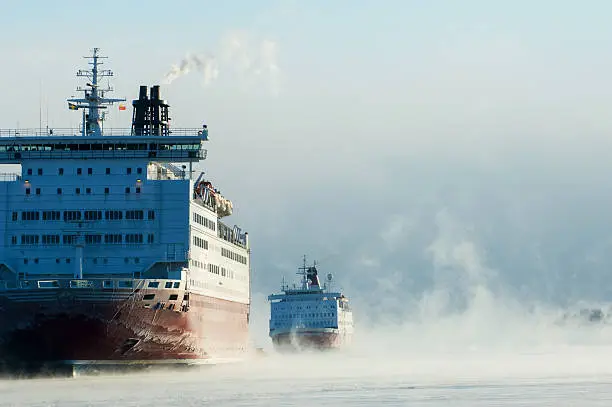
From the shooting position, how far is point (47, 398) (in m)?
60.1

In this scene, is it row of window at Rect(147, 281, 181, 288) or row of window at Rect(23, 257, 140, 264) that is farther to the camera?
row of window at Rect(23, 257, 140, 264)

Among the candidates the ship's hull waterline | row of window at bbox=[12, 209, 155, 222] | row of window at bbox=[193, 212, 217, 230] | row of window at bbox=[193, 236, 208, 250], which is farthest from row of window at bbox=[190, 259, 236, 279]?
the ship's hull waterline

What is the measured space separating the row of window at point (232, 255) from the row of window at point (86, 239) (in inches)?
643

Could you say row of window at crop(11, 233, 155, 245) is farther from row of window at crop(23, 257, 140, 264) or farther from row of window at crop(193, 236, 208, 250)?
row of window at crop(193, 236, 208, 250)

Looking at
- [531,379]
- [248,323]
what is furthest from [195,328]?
[248,323]

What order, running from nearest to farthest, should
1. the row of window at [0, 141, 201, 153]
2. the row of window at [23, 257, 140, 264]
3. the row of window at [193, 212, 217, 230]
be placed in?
the row of window at [23, 257, 140, 264] < the row of window at [0, 141, 201, 153] < the row of window at [193, 212, 217, 230]

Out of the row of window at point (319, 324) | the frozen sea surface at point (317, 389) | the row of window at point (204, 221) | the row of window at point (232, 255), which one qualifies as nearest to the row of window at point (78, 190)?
the row of window at point (204, 221)

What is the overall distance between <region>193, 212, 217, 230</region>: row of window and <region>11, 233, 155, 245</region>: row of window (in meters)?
4.82

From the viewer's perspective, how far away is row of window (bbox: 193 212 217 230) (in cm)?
8500

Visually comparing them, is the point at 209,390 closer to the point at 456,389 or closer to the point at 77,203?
the point at 456,389

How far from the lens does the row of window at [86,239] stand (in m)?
80.3

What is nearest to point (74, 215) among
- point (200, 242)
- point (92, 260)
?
point (92, 260)

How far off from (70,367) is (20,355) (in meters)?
3.03

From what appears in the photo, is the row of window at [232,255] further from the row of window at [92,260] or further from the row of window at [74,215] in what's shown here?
the row of window at [92,260]
